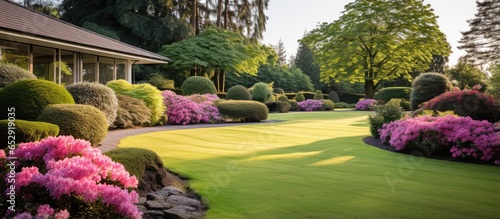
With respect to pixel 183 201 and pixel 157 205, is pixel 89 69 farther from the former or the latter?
pixel 157 205

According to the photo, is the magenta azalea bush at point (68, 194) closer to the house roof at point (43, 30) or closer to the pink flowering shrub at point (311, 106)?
the house roof at point (43, 30)

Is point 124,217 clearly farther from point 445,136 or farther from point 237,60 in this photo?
point 237,60

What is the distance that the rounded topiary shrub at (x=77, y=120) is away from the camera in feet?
25.4

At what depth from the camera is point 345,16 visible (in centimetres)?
3591

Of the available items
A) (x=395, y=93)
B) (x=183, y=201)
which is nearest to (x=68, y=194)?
(x=183, y=201)

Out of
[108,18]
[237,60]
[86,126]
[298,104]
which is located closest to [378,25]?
[298,104]

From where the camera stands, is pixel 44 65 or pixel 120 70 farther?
pixel 120 70

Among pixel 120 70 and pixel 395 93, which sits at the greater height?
pixel 120 70

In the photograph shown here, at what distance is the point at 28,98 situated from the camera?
838 cm

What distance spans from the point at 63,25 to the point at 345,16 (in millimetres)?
25755

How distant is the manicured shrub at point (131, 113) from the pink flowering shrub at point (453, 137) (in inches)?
357

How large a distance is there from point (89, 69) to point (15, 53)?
5.60 m

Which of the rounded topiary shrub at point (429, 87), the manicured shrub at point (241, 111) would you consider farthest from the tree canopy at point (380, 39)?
the manicured shrub at point (241, 111)

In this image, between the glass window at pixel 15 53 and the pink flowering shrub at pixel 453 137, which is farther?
the glass window at pixel 15 53
